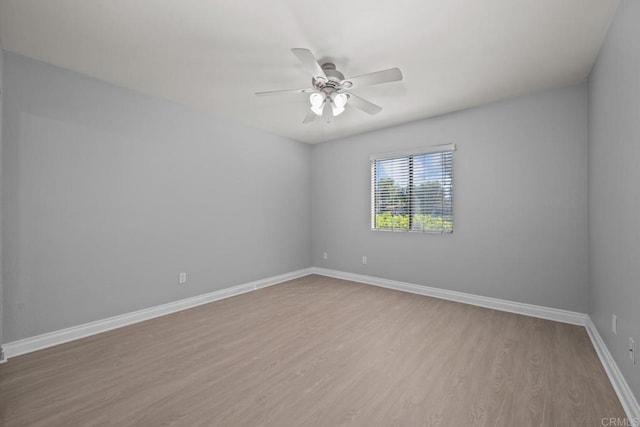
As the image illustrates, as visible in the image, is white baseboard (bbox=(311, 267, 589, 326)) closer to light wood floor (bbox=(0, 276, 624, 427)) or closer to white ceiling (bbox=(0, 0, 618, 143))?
light wood floor (bbox=(0, 276, 624, 427))

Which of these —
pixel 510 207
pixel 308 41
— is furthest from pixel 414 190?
pixel 308 41

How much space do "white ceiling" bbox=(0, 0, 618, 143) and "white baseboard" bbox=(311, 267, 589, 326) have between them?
95.4 inches

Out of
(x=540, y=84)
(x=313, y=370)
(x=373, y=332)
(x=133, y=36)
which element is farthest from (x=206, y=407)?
(x=540, y=84)

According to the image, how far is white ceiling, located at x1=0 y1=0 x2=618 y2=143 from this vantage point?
1.79 meters

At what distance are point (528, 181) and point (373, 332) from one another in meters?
2.44

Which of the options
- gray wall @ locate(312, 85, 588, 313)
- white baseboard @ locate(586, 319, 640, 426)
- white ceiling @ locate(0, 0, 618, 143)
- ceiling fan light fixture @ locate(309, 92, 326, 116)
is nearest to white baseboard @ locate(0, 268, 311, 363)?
gray wall @ locate(312, 85, 588, 313)

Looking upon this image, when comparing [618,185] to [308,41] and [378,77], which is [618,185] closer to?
[378,77]

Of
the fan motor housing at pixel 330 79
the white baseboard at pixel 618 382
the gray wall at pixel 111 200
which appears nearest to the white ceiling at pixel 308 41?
the fan motor housing at pixel 330 79

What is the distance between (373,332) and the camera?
8.95ft

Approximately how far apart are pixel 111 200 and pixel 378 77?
9.44 feet

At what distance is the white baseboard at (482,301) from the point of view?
2883mm

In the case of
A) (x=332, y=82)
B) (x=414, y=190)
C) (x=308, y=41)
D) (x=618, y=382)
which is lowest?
(x=618, y=382)

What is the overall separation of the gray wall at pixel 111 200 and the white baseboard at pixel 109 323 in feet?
0.21

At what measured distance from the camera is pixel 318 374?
79.7 inches
